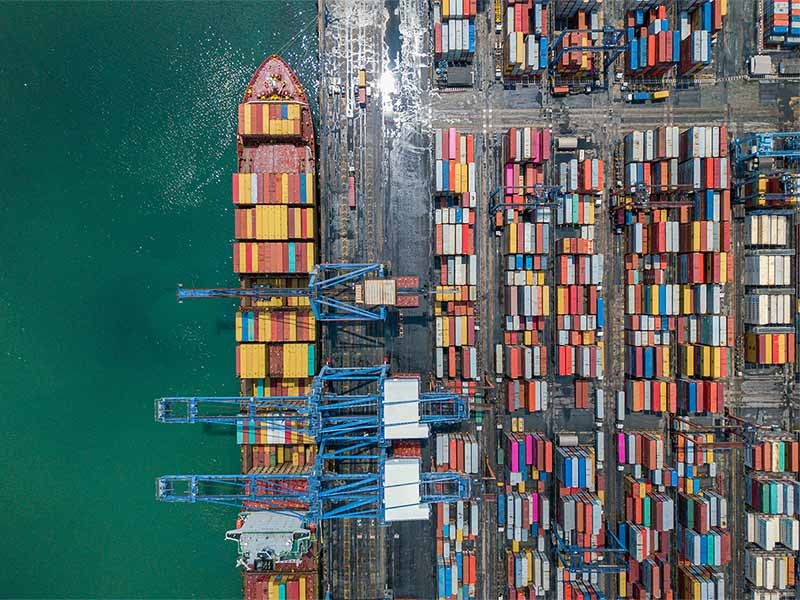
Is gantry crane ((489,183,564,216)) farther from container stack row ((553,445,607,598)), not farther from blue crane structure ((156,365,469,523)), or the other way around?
container stack row ((553,445,607,598))

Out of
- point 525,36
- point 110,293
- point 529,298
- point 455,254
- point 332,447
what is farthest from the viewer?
point 110,293

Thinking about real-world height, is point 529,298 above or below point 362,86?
below

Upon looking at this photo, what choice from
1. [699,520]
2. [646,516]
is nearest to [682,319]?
[699,520]

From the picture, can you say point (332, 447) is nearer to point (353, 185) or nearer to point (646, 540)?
point (353, 185)

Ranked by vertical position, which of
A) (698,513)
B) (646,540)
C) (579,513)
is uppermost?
(579,513)

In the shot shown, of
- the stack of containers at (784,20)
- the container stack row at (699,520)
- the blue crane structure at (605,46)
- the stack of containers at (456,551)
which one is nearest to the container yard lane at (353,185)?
the stack of containers at (456,551)

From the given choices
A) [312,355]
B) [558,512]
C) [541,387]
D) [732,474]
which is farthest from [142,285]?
[732,474]

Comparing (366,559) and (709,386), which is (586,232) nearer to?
(709,386)
